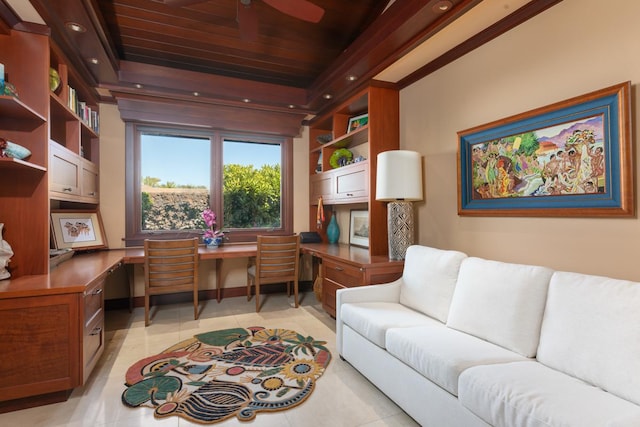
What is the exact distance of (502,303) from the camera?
181cm

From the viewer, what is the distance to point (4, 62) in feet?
7.59

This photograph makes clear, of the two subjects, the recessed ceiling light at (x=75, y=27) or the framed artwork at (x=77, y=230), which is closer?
the recessed ceiling light at (x=75, y=27)

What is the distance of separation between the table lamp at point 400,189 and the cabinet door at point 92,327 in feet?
7.84

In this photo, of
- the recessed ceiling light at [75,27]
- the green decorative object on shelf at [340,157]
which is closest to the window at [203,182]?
the green decorative object on shelf at [340,157]

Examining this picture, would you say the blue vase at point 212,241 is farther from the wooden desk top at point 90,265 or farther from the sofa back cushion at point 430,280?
the sofa back cushion at point 430,280

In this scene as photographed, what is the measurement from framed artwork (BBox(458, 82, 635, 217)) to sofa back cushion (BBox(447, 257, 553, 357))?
491mm

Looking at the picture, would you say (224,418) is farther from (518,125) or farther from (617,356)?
(518,125)

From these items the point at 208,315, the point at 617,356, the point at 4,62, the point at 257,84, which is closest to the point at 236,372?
the point at 208,315

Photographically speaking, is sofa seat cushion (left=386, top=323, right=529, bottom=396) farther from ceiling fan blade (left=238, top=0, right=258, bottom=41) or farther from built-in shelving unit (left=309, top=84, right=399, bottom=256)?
ceiling fan blade (left=238, top=0, right=258, bottom=41)

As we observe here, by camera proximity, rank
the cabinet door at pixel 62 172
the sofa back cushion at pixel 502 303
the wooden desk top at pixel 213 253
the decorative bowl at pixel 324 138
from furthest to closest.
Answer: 1. the decorative bowl at pixel 324 138
2. the wooden desk top at pixel 213 253
3. the cabinet door at pixel 62 172
4. the sofa back cushion at pixel 502 303

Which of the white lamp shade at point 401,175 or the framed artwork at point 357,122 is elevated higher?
the framed artwork at point 357,122

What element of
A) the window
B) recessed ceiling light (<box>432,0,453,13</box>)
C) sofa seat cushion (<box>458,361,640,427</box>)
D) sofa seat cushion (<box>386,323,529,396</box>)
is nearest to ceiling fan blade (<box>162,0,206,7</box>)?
recessed ceiling light (<box>432,0,453,13</box>)

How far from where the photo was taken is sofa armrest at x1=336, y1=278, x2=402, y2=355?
8.46 feet

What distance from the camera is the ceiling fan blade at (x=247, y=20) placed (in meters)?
2.36
